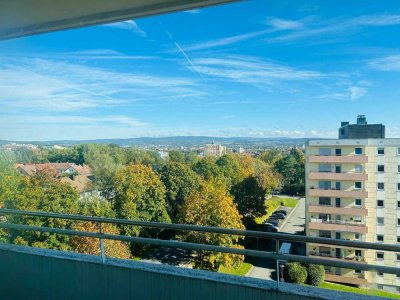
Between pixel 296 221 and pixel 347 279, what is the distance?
2.01 ft

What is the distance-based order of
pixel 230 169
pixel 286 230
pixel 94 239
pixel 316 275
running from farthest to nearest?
1. pixel 230 169
2. pixel 94 239
3. pixel 286 230
4. pixel 316 275

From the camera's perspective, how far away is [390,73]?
4156mm

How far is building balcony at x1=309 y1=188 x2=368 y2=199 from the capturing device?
9.23ft

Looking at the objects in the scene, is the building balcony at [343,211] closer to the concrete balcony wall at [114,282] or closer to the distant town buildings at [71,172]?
the concrete balcony wall at [114,282]

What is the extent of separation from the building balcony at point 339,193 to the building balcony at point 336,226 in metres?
0.24

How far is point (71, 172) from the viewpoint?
513 centimetres

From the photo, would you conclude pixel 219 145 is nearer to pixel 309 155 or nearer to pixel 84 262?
pixel 309 155

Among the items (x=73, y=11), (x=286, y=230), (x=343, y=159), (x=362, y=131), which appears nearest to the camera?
(x=73, y=11)

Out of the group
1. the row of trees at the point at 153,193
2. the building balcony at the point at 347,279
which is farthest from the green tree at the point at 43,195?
the building balcony at the point at 347,279

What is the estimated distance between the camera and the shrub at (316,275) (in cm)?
191

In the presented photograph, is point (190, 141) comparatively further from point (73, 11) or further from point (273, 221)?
point (73, 11)

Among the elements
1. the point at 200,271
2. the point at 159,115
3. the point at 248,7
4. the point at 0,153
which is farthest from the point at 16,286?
the point at 159,115

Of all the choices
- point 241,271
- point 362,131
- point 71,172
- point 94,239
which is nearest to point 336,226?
point 362,131

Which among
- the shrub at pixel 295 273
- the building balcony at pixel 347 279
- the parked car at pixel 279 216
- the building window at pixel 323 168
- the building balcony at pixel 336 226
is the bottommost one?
the building balcony at pixel 347 279
